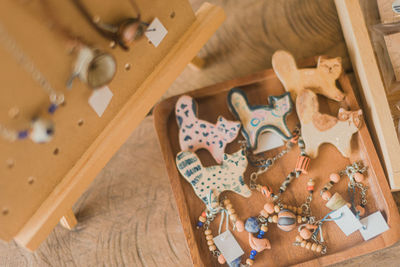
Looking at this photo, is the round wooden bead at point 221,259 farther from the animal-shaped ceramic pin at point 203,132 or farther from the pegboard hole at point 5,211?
the pegboard hole at point 5,211

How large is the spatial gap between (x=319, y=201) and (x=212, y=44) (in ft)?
1.82

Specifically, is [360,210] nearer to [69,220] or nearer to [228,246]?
[228,246]

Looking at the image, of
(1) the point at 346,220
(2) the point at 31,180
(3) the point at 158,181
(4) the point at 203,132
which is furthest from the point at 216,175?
(2) the point at 31,180

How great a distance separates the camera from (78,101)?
0.61 metres

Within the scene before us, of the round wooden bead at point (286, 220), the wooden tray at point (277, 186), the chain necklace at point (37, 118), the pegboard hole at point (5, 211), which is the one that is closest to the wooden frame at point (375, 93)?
the wooden tray at point (277, 186)

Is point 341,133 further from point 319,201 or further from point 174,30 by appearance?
point 174,30

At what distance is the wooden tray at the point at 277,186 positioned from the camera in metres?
0.85

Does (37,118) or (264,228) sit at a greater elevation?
(37,118)

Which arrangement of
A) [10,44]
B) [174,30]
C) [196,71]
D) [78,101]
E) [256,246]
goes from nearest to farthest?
[10,44] < [78,101] < [174,30] < [256,246] < [196,71]

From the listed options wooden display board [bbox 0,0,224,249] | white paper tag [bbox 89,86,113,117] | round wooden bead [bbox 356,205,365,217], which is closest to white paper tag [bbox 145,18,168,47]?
wooden display board [bbox 0,0,224,249]

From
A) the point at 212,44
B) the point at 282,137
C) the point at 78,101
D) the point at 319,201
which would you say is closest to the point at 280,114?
the point at 282,137

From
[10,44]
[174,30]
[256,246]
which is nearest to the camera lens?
[10,44]

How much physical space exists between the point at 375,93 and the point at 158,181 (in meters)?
0.60

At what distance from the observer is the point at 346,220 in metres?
0.86
